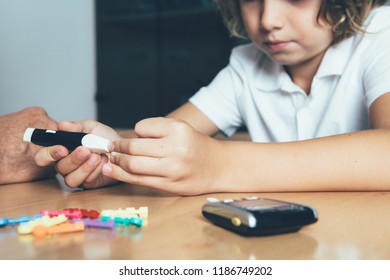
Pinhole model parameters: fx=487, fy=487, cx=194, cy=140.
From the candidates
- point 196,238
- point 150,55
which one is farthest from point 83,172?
point 150,55

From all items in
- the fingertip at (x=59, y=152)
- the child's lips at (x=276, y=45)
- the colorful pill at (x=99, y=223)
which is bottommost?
the colorful pill at (x=99, y=223)

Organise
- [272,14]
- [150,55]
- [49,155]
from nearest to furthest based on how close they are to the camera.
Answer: [49,155]
[272,14]
[150,55]

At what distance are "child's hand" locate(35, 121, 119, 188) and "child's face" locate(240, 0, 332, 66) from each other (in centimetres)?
39

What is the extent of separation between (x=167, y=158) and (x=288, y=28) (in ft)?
1.36

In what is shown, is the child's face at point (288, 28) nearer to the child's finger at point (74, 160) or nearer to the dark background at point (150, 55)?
the child's finger at point (74, 160)

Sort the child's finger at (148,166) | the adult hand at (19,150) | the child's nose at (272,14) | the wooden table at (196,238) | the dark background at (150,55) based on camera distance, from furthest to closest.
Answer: the dark background at (150,55) → the child's nose at (272,14) → the adult hand at (19,150) → the child's finger at (148,166) → the wooden table at (196,238)

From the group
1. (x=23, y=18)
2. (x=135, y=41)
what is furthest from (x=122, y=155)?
(x=135, y=41)

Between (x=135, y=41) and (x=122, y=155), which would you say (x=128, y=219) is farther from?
(x=135, y=41)

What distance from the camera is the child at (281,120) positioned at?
568 millimetres

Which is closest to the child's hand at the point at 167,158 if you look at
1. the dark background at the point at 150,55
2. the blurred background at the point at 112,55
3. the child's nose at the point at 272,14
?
the child's nose at the point at 272,14

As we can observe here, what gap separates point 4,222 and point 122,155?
0.54 feet

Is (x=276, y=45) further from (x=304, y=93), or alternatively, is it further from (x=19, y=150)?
(x=19, y=150)

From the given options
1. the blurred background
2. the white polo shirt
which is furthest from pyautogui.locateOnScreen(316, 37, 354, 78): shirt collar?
Answer: the blurred background

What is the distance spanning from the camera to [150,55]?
8.29 ft
